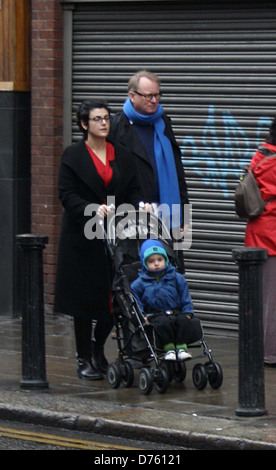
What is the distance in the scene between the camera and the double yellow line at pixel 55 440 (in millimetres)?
7738

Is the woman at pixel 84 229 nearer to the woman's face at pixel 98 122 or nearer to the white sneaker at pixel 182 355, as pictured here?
the woman's face at pixel 98 122

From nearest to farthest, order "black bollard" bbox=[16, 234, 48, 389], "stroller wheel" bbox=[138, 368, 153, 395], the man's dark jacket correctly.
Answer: "stroller wheel" bbox=[138, 368, 153, 395] → "black bollard" bbox=[16, 234, 48, 389] → the man's dark jacket

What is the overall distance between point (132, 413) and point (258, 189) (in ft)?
9.16

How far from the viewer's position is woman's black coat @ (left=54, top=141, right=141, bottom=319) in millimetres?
9719

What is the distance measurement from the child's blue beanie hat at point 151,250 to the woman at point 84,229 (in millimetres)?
469

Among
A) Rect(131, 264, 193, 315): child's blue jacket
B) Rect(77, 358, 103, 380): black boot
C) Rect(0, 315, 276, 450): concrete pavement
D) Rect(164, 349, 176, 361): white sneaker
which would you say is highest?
Rect(131, 264, 193, 315): child's blue jacket

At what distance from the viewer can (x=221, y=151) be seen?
12.4m

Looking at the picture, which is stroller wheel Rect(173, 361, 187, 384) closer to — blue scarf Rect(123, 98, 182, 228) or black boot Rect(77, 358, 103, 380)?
black boot Rect(77, 358, 103, 380)

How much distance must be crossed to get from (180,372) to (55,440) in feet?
5.70

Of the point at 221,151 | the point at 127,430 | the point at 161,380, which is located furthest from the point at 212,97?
the point at 127,430

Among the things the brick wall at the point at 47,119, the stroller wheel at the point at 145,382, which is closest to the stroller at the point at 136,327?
the stroller wheel at the point at 145,382

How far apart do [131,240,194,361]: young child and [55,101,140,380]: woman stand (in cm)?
49

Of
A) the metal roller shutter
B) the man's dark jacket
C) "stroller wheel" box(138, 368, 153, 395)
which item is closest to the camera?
"stroller wheel" box(138, 368, 153, 395)

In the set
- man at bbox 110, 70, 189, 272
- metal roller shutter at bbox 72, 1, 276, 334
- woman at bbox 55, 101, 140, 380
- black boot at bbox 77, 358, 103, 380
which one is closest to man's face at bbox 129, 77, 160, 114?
man at bbox 110, 70, 189, 272
